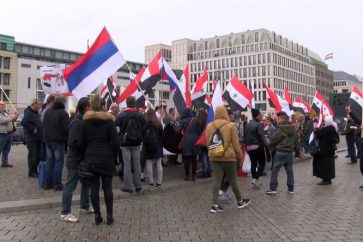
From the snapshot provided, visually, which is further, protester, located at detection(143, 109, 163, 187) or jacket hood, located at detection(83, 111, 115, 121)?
protester, located at detection(143, 109, 163, 187)

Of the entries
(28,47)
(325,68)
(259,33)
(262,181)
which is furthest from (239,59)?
(262,181)

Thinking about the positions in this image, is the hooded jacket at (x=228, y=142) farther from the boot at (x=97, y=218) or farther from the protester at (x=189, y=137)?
the protester at (x=189, y=137)

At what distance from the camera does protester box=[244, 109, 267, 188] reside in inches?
403

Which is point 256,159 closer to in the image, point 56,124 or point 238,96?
point 238,96

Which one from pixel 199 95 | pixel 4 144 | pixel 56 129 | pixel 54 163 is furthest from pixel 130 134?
A: pixel 199 95

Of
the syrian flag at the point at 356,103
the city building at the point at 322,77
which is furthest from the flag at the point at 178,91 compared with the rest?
the city building at the point at 322,77

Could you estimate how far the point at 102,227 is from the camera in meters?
6.50

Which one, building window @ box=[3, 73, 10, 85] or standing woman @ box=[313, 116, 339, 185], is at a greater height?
building window @ box=[3, 73, 10, 85]

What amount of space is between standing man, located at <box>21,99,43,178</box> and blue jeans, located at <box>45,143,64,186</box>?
1.72 metres

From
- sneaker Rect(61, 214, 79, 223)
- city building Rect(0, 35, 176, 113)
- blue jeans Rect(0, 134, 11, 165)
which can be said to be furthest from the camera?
city building Rect(0, 35, 176, 113)

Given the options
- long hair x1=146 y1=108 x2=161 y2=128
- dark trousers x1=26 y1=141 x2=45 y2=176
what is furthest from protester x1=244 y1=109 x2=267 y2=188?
dark trousers x1=26 y1=141 x2=45 y2=176

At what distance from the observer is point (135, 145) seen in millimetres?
8805

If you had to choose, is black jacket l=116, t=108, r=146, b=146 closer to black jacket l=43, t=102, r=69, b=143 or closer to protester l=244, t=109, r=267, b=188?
black jacket l=43, t=102, r=69, b=143

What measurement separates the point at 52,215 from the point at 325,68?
172 m
